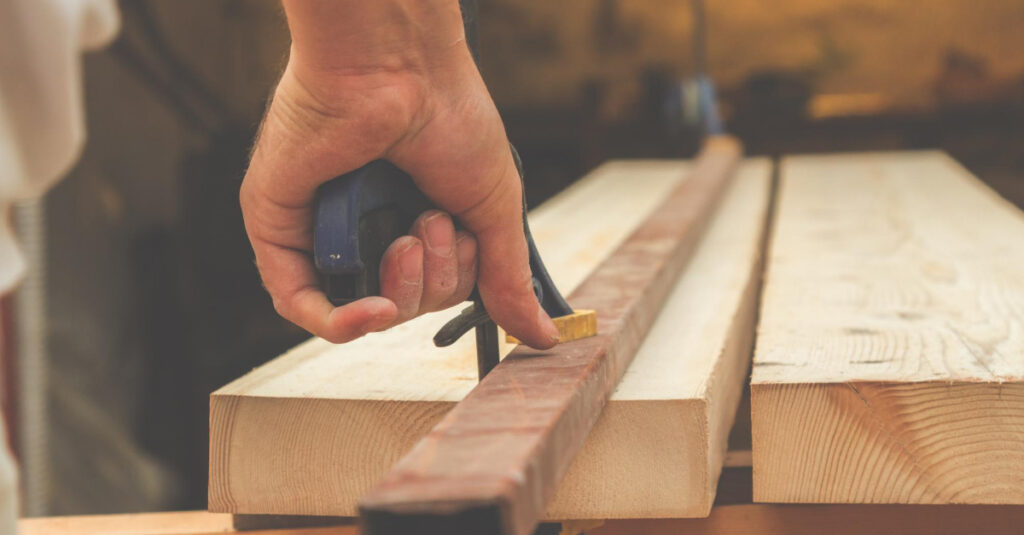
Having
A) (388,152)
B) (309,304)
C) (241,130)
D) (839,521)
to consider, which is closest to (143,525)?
(309,304)

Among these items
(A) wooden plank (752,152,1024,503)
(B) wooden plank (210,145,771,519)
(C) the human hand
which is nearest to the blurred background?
(A) wooden plank (752,152,1024,503)

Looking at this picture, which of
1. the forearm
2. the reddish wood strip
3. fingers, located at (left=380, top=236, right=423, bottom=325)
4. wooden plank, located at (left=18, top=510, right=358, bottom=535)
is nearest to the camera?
the reddish wood strip

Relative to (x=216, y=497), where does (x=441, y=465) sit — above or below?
above

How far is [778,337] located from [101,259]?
3.56 m

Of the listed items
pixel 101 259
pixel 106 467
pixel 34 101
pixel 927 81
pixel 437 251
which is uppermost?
pixel 34 101

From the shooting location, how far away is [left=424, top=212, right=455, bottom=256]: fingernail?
0.87 metres

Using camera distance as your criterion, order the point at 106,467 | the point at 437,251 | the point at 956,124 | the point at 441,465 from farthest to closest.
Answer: the point at 956,124 < the point at 106,467 < the point at 437,251 < the point at 441,465

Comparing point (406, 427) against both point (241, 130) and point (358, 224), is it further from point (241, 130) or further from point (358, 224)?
point (241, 130)

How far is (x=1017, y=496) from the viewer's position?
93 centimetres

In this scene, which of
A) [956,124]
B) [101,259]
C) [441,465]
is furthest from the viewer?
[956,124]

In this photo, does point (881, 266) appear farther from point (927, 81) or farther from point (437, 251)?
point (927, 81)

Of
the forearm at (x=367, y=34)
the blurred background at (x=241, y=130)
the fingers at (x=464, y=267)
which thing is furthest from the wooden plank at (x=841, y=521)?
the blurred background at (x=241, y=130)

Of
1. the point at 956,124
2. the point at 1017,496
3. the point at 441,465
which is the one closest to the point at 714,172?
the point at 1017,496

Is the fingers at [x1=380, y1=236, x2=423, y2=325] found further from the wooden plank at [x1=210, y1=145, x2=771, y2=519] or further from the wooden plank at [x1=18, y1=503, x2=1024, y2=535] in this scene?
the wooden plank at [x1=18, y1=503, x2=1024, y2=535]
